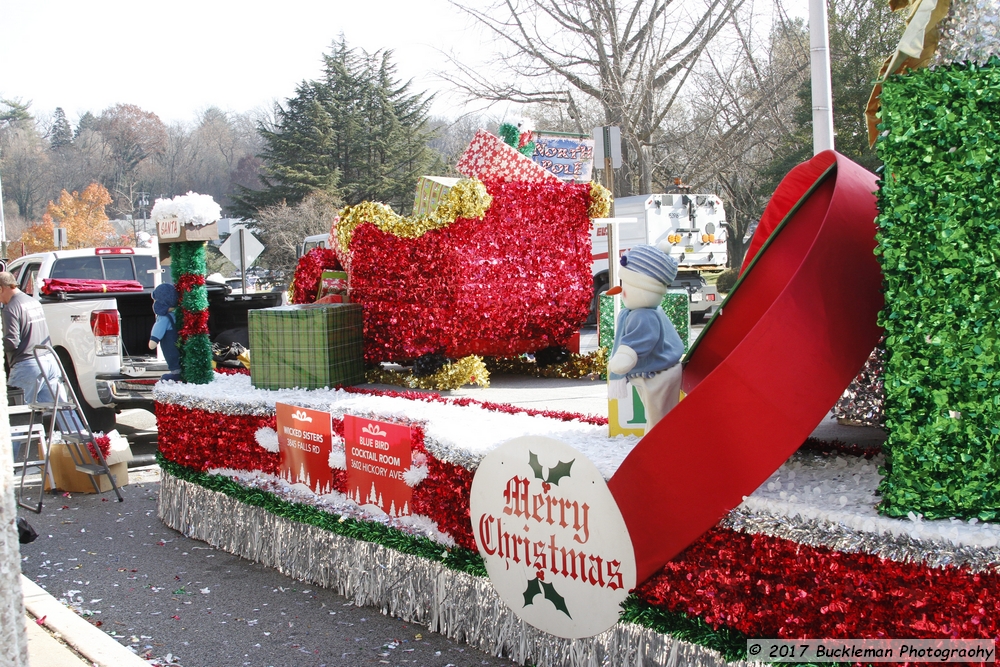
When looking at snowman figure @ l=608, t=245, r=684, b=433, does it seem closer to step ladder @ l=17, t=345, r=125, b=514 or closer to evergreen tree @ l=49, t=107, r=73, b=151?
step ladder @ l=17, t=345, r=125, b=514

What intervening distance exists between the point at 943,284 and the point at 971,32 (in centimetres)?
73

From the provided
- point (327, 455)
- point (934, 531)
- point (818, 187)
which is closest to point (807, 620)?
point (934, 531)

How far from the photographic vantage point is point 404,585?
178 inches

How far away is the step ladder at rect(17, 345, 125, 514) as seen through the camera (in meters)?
7.19

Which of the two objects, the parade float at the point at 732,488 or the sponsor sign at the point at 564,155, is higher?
the sponsor sign at the point at 564,155

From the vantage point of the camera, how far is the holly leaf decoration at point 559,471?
3550mm

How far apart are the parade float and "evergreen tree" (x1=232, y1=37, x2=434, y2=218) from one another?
33.8m

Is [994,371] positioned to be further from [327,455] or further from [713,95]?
[713,95]

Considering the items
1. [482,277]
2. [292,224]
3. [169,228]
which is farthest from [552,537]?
[292,224]

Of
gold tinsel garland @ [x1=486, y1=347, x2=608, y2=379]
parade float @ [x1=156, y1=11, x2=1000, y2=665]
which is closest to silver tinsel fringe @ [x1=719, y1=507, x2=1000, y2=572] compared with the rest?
parade float @ [x1=156, y1=11, x2=1000, y2=665]

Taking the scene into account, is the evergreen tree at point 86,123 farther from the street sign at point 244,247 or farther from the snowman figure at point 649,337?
the snowman figure at point 649,337

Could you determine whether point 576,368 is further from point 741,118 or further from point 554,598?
point 741,118

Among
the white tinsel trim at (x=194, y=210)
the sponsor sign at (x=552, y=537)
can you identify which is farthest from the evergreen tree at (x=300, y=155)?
the sponsor sign at (x=552, y=537)

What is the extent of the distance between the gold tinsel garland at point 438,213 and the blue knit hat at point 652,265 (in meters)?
3.16
